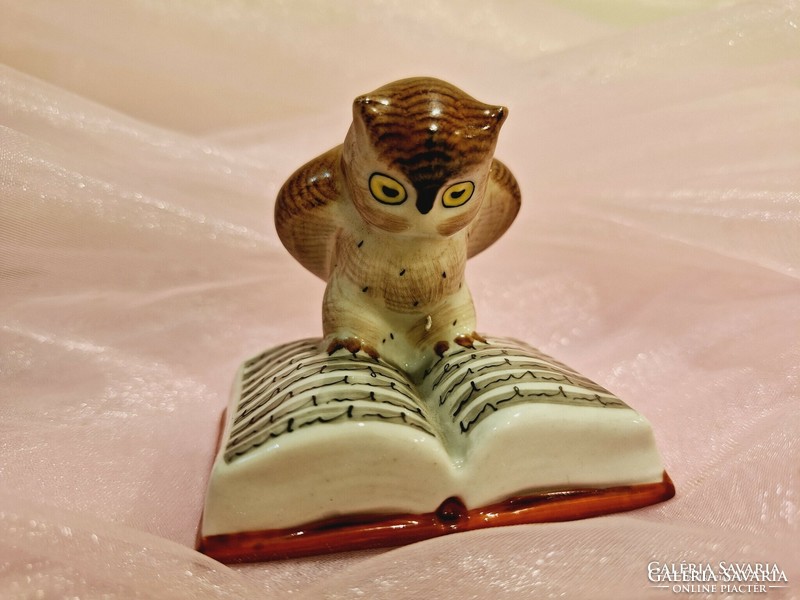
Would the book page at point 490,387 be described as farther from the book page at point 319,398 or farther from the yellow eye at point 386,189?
the yellow eye at point 386,189

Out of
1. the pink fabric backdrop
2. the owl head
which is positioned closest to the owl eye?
the owl head

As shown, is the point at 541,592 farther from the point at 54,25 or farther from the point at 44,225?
the point at 54,25

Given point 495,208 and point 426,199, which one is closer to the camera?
point 426,199

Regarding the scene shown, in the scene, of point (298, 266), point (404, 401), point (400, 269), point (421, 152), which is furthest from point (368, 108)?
point (298, 266)

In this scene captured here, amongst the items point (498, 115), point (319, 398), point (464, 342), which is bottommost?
point (319, 398)

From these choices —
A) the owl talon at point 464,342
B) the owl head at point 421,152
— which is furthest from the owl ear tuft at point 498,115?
the owl talon at point 464,342

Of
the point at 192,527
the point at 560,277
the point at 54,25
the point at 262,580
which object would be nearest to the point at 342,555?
the point at 262,580

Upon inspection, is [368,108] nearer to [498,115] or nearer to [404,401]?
[498,115]

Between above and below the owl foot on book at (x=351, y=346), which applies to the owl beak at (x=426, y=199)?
above
